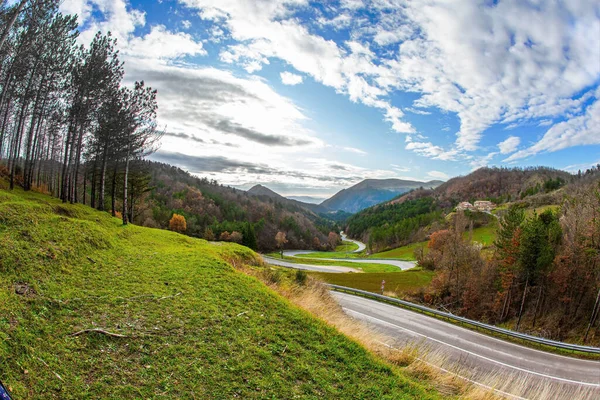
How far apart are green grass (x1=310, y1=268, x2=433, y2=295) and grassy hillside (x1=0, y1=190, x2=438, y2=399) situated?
36.3 metres

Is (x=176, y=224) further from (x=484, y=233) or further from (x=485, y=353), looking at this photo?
(x=484, y=233)

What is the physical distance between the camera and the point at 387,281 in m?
51.7

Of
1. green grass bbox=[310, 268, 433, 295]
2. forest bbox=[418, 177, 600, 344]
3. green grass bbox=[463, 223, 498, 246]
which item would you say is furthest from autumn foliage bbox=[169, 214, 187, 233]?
green grass bbox=[463, 223, 498, 246]

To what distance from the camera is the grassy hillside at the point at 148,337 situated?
4.74 m

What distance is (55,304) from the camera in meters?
6.21

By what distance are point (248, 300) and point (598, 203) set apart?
3958cm

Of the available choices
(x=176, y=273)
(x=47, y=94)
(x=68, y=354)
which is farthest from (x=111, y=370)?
(x=47, y=94)

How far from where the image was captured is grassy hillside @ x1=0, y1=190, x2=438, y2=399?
474 cm

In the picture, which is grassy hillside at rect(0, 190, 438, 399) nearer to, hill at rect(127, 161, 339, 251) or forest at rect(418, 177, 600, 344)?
forest at rect(418, 177, 600, 344)

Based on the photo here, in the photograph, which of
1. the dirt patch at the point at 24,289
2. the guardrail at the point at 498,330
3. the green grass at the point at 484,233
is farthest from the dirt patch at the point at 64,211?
the green grass at the point at 484,233

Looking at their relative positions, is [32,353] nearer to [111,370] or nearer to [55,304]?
[111,370]

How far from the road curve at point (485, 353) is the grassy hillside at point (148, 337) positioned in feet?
32.3

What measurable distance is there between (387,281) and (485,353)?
34.6 metres

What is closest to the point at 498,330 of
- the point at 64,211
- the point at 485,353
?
the point at 485,353
